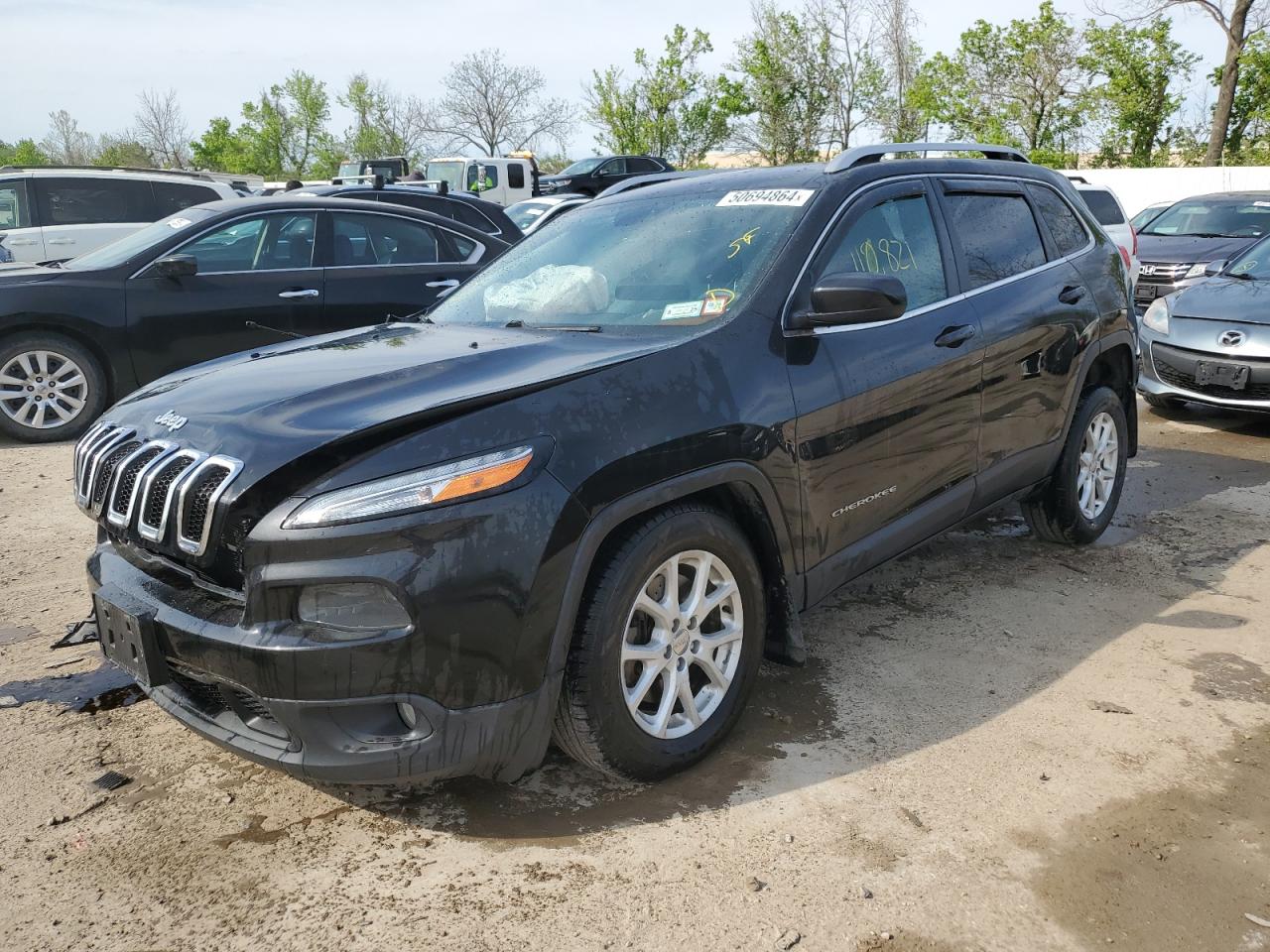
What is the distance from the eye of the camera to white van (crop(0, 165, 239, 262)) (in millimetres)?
11406

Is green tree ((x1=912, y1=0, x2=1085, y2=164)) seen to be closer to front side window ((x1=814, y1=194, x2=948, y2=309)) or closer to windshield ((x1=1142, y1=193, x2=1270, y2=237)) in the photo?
windshield ((x1=1142, y1=193, x2=1270, y2=237))

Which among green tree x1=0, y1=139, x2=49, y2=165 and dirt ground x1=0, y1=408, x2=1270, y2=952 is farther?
green tree x1=0, y1=139, x2=49, y2=165

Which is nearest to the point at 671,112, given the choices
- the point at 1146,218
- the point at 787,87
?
the point at 787,87

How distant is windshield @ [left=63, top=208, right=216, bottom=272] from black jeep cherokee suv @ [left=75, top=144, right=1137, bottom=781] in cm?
441

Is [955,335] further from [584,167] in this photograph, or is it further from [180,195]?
[584,167]

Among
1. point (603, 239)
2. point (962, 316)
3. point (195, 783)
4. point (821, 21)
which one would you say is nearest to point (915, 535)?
point (962, 316)

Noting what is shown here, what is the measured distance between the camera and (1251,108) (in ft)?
98.1

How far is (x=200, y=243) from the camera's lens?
25.4 ft

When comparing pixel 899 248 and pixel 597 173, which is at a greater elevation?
pixel 597 173

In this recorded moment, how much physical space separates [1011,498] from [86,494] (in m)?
3.50

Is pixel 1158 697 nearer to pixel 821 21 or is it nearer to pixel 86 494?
pixel 86 494

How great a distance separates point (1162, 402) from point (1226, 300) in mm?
898

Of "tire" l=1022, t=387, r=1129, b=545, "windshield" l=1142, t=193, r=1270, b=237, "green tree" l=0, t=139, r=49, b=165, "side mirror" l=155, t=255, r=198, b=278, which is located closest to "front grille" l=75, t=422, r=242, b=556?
"tire" l=1022, t=387, r=1129, b=545

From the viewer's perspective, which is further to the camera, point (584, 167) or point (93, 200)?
point (584, 167)
